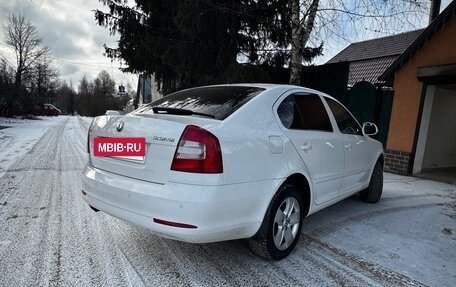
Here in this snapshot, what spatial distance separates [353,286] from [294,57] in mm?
6365

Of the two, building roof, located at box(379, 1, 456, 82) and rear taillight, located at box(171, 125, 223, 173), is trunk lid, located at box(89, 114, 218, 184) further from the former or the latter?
building roof, located at box(379, 1, 456, 82)

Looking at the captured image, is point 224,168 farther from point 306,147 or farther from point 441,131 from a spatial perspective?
point 441,131

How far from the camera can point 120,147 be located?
274 cm

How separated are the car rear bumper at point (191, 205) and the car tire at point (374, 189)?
2832 millimetres

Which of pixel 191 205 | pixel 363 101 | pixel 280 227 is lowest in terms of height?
pixel 280 227

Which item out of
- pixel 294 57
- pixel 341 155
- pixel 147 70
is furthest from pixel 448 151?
pixel 147 70

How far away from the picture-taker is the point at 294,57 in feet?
26.4

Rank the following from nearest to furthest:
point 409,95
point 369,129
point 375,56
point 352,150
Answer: point 352,150 → point 369,129 → point 409,95 → point 375,56

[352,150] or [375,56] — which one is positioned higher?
[375,56]

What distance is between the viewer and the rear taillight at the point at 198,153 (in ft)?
7.73

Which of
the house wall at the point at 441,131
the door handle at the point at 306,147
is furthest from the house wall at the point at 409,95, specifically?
the door handle at the point at 306,147

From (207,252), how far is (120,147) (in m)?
1.29

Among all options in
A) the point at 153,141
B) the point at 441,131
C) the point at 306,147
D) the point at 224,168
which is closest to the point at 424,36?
the point at 441,131

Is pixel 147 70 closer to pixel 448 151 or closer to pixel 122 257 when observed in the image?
pixel 122 257
